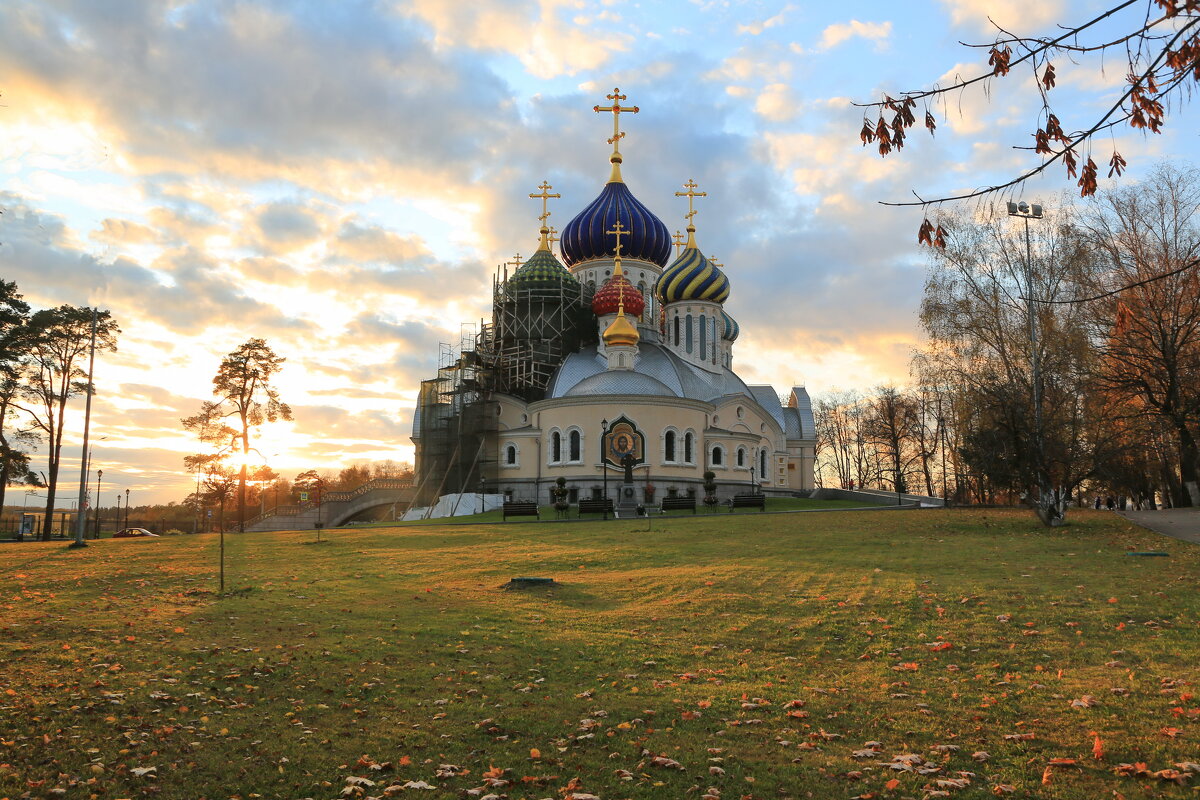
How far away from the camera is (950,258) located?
3216 cm

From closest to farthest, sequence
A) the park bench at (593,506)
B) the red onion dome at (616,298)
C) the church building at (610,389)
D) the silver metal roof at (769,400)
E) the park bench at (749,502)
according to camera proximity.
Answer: the park bench at (593,506) → the park bench at (749,502) → the church building at (610,389) → the red onion dome at (616,298) → the silver metal roof at (769,400)

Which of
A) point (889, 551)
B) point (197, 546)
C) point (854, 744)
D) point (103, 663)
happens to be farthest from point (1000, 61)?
point (197, 546)

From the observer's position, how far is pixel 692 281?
5709 centimetres

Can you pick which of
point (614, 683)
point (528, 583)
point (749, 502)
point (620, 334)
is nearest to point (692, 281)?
point (620, 334)

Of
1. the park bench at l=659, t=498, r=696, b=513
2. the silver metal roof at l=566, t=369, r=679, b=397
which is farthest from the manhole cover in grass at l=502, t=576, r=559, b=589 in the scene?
the silver metal roof at l=566, t=369, r=679, b=397

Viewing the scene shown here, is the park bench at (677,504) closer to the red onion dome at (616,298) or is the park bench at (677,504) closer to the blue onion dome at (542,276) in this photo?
the red onion dome at (616,298)

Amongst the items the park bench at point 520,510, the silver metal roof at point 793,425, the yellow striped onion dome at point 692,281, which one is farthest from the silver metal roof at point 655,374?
the park bench at point 520,510

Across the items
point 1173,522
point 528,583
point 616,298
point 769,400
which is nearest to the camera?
point 528,583

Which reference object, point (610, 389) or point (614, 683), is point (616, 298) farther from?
point (614, 683)

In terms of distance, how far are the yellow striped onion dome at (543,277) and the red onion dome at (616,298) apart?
3002 millimetres

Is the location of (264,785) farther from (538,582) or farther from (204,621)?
(538,582)

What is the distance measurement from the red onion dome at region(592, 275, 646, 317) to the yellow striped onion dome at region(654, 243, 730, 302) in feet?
15.9

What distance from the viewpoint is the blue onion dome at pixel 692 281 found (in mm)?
57125

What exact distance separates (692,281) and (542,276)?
9651mm
